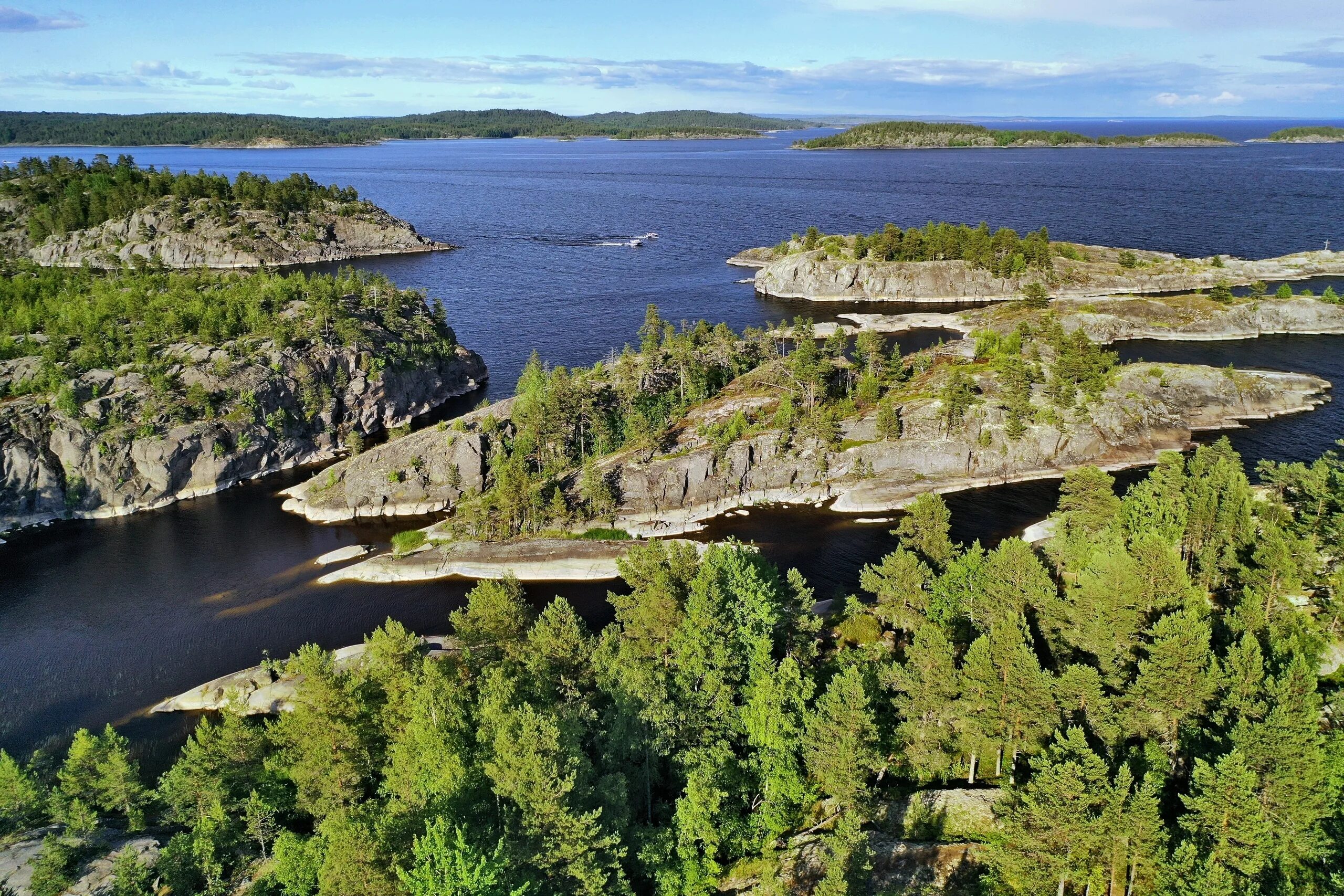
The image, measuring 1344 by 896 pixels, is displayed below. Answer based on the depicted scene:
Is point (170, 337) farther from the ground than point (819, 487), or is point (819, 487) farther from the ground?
point (170, 337)

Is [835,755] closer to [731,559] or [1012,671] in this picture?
[1012,671]

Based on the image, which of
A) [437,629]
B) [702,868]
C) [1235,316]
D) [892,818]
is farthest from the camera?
[1235,316]

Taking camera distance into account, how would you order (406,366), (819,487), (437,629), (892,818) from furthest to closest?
1. (406,366)
2. (819,487)
3. (437,629)
4. (892,818)

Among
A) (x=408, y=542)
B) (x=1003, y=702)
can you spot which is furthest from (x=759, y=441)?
(x=1003, y=702)

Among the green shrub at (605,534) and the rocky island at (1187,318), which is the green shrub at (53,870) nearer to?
the green shrub at (605,534)

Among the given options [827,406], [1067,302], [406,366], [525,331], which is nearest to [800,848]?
[827,406]

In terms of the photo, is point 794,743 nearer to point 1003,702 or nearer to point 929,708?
point 929,708
